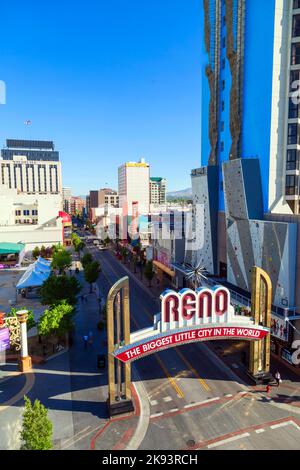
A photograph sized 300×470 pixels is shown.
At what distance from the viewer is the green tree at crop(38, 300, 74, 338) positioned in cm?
3100

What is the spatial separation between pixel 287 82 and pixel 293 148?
7.82 metres

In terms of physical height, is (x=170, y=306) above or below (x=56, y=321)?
above

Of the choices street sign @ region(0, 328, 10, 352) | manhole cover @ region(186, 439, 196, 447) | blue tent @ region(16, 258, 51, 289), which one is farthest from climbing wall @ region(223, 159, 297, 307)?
blue tent @ region(16, 258, 51, 289)

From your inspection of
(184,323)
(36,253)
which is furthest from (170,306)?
(36,253)

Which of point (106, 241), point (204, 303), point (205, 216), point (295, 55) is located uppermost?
point (295, 55)

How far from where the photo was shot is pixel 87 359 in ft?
106

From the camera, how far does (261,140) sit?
37312 millimetres

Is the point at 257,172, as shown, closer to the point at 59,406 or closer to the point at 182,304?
the point at 182,304

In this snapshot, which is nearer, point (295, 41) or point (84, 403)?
point (84, 403)

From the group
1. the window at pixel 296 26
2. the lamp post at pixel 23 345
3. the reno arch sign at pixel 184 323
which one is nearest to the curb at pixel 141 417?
the reno arch sign at pixel 184 323

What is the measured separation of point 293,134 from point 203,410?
104 ft

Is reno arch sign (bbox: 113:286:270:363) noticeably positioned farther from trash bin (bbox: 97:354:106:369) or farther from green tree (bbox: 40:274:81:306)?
green tree (bbox: 40:274:81:306)

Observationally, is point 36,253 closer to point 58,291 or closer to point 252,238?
point 58,291
